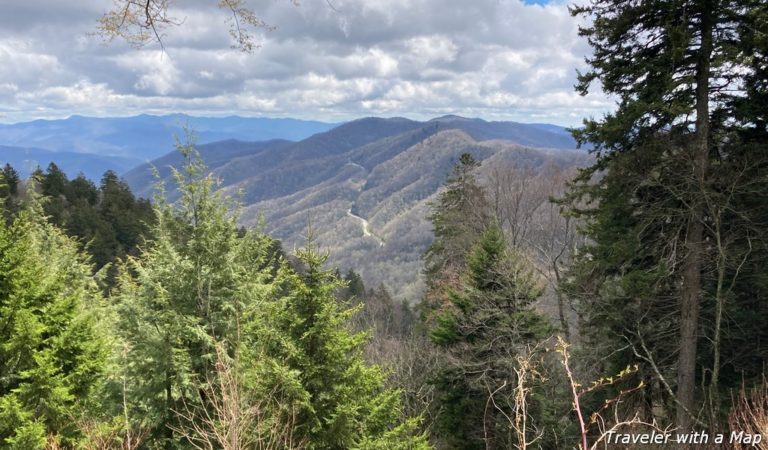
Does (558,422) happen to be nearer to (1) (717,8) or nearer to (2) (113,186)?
(1) (717,8)

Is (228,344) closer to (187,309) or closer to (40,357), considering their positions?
(187,309)

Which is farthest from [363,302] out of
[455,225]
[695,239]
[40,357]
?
[455,225]

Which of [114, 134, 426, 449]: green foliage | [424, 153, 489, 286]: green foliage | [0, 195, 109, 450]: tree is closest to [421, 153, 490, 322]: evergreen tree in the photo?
[424, 153, 489, 286]: green foliage

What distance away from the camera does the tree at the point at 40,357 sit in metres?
7.29

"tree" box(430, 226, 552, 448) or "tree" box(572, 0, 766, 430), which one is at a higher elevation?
"tree" box(572, 0, 766, 430)

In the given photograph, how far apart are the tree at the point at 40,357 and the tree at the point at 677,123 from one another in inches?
448

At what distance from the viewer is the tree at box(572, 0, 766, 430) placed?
27.1 ft

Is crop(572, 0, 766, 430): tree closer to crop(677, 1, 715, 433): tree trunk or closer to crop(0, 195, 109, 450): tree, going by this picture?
crop(677, 1, 715, 433): tree trunk

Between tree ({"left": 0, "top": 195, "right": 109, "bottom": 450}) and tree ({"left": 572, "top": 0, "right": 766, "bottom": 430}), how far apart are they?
37.3 ft

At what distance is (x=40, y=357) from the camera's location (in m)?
7.77

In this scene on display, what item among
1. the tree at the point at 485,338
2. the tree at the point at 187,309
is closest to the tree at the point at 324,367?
the tree at the point at 187,309

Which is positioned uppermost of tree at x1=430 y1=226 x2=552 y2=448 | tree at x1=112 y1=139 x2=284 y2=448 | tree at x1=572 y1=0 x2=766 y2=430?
tree at x1=572 y1=0 x2=766 y2=430

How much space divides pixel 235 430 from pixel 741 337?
11.8m

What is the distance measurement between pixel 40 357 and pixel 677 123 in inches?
511
